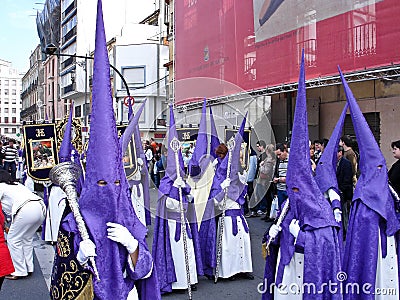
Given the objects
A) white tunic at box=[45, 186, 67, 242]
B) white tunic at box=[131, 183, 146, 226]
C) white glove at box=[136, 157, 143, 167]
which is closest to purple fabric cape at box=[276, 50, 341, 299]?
white glove at box=[136, 157, 143, 167]

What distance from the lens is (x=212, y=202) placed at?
266 inches

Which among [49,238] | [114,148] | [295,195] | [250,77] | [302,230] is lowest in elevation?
[49,238]

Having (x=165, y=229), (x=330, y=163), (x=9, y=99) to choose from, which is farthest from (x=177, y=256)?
(x=9, y=99)

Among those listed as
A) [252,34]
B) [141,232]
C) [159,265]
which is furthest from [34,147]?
[252,34]

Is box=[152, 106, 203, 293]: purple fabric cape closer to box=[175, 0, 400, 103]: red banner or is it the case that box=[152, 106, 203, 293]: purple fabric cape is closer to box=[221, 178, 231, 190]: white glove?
box=[221, 178, 231, 190]: white glove

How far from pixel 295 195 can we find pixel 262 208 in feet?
27.1

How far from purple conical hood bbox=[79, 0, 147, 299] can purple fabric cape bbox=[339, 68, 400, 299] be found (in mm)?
2273

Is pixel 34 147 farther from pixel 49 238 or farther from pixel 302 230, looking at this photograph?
pixel 302 230

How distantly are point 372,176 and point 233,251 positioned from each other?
2659 millimetres

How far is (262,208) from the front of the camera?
12055mm

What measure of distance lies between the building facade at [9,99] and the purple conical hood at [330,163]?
386 ft

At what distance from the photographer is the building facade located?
381 ft

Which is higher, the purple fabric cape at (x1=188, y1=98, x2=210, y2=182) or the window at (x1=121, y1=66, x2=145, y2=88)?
the window at (x1=121, y1=66, x2=145, y2=88)

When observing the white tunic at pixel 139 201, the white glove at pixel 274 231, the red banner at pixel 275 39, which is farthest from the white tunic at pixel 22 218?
the red banner at pixel 275 39
